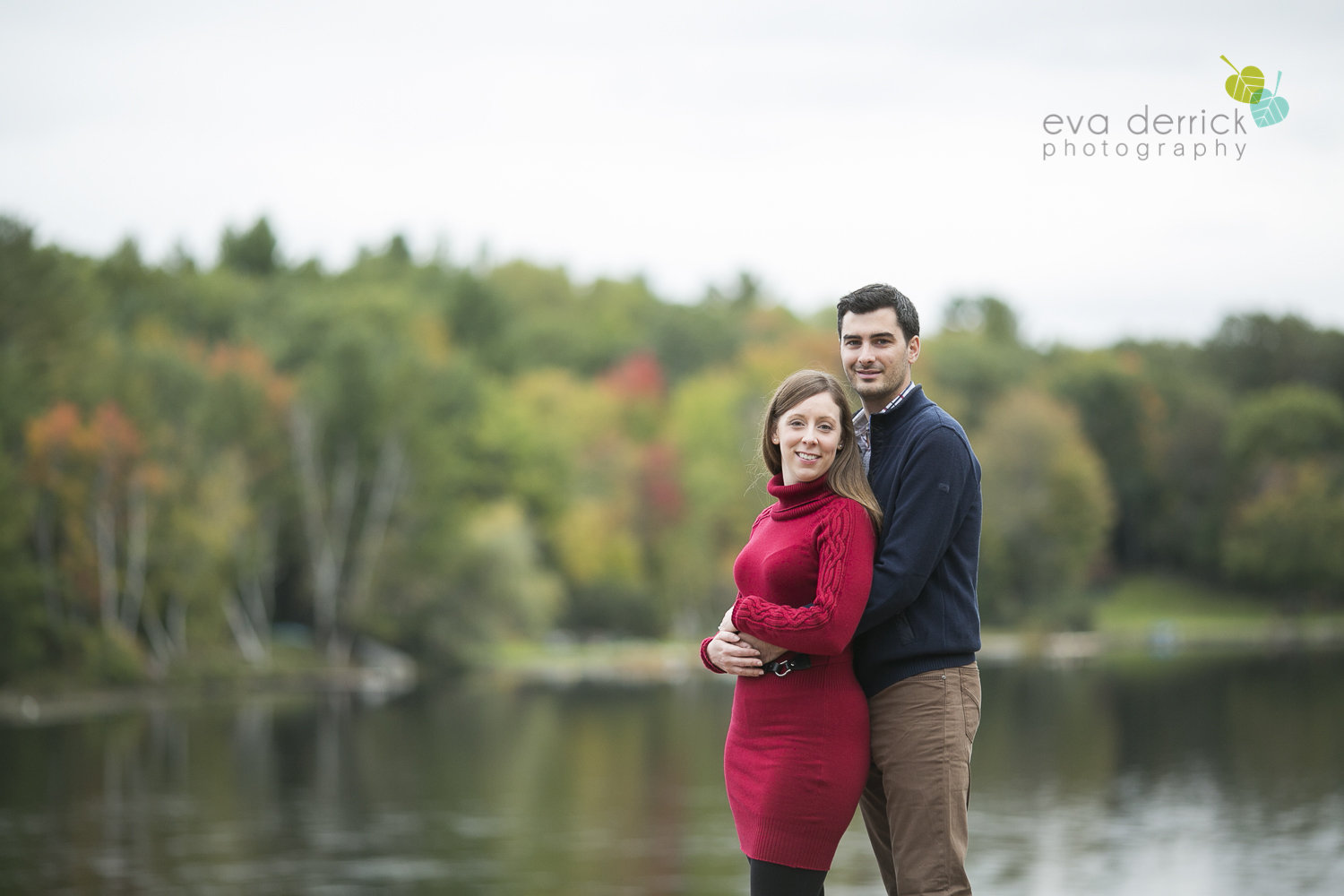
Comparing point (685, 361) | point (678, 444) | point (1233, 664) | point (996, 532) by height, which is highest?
point (685, 361)

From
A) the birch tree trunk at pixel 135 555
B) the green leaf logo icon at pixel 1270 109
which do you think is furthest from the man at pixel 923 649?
the birch tree trunk at pixel 135 555

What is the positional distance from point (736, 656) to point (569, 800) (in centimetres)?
2484

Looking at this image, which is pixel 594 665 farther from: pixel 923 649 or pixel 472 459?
pixel 923 649

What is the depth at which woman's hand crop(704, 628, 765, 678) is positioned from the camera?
13.0 feet

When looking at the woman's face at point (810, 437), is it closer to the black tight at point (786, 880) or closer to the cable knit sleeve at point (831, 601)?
the cable knit sleeve at point (831, 601)

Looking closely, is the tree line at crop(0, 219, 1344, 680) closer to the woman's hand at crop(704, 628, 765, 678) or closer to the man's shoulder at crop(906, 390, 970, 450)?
the woman's hand at crop(704, 628, 765, 678)

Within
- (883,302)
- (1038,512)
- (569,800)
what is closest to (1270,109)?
(883,302)

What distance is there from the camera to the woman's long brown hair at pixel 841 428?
4.01 metres

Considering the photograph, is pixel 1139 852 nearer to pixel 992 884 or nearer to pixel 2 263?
pixel 992 884

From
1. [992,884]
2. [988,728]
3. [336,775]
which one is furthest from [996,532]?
[992,884]

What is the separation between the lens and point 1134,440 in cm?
7550

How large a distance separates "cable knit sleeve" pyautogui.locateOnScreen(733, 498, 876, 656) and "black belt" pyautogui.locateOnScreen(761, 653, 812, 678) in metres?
0.08

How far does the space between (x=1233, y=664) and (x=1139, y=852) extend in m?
33.3

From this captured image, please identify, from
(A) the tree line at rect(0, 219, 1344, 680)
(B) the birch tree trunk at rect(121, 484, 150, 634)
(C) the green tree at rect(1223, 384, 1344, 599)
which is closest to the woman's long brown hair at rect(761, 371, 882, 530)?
(A) the tree line at rect(0, 219, 1344, 680)
